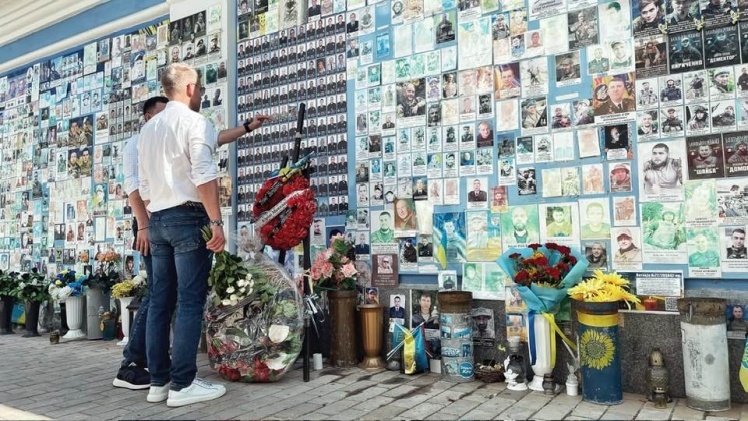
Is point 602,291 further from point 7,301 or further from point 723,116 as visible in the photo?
point 7,301

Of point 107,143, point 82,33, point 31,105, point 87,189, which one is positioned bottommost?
point 87,189

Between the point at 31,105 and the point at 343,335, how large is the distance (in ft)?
19.8

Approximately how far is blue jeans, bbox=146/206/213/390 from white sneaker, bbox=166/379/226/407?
1.6 inches

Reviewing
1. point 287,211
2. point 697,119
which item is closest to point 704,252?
point 697,119

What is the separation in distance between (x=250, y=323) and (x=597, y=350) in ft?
7.44

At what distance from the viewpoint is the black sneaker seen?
3832 millimetres

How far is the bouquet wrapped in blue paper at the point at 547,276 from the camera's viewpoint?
3.51 meters

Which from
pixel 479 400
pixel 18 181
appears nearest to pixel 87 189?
pixel 18 181

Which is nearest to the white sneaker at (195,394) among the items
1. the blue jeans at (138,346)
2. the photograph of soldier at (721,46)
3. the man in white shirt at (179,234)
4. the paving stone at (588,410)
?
the man in white shirt at (179,234)

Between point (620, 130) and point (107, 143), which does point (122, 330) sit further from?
point (620, 130)

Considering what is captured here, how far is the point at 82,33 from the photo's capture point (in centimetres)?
696

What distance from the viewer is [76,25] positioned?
23.2 ft

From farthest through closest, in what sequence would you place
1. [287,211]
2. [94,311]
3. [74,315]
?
[74,315] < [94,311] < [287,211]

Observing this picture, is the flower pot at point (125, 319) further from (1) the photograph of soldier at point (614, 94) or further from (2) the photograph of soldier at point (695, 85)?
(2) the photograph of soldier at point (695, 85)
